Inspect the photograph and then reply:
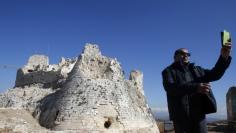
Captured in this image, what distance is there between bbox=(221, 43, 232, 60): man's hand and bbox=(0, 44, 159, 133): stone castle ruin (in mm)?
14451

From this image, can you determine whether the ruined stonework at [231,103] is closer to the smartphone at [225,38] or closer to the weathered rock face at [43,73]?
the weathered rock face at [43,73]

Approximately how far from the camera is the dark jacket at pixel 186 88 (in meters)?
4.65

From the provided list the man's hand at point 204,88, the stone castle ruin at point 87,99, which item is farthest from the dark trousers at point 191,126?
the stone castle ruin at point 87,99

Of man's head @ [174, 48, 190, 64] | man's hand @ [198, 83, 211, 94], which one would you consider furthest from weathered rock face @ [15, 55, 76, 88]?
man's hand @ [198, 83, 211, 94]

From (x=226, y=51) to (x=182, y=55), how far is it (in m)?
0.63

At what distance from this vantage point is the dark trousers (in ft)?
15.6

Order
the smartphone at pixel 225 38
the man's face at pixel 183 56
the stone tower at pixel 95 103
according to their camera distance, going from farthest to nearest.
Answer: the stone tower at pixel 95 103, the man's face at pixel 183 56, the smartphone at pixel 225 38

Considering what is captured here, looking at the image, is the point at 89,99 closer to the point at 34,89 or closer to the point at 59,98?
the point at 59,98

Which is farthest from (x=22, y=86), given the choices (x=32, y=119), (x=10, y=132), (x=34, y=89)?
(x=10, y=132)

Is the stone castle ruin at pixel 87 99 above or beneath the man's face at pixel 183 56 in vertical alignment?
above

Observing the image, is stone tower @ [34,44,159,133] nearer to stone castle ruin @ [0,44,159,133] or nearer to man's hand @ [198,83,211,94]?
stone castle ruin @ [0,44,159,133]

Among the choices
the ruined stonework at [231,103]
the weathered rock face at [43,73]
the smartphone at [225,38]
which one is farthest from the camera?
the ruined stonework at [231,103]

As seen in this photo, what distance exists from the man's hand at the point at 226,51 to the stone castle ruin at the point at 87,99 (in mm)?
14451

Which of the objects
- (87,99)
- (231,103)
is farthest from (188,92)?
(231,103)
